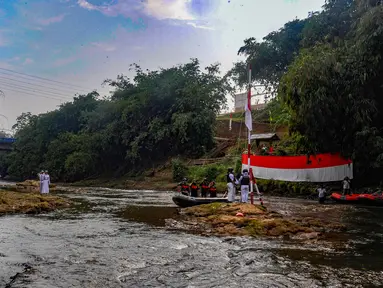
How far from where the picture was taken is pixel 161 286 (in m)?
7.02

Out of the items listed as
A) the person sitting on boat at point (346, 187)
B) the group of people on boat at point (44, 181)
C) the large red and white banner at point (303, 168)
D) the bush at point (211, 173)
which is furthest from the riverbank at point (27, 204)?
the bush at point (211, 173)

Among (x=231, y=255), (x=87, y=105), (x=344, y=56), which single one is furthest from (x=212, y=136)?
(x=231, y=255)

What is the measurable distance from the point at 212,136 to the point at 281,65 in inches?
484

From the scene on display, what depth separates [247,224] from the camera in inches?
522

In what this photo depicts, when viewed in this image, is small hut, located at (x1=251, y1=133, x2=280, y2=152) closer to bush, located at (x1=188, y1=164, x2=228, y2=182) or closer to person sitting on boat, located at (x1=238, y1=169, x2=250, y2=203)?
bush, located at (x1=188, y1=164, x2=228, y2=182)

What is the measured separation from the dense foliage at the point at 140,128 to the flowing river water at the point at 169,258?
1308 inches

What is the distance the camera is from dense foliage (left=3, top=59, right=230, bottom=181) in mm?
47656

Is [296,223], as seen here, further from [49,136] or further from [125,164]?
[49,136]

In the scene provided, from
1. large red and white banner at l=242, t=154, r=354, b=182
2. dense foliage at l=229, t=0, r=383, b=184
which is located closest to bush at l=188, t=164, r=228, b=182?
large red and white banner at l=242, t=154, r=354, b=182

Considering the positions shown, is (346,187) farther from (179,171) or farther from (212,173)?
(179,171)

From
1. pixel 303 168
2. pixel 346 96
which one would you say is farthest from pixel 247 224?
pixel 303 168

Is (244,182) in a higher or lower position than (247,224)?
higher

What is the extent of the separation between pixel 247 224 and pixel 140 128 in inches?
1595

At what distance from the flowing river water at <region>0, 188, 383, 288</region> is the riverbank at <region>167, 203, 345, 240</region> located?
764 millimetres
